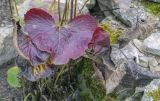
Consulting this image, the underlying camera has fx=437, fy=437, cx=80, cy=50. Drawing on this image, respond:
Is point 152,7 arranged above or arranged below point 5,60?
above

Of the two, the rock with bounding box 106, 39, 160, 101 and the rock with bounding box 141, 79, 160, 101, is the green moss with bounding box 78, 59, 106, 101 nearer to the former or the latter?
the rock with bounding box 106, 39, 160, 101

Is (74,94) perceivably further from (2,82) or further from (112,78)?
(2,82)

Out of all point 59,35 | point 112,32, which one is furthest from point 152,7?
point 59,35

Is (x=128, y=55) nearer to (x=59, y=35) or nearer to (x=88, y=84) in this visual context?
(x=88, y=84)

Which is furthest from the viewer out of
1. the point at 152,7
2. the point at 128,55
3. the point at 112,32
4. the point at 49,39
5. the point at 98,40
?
the point at 152,7

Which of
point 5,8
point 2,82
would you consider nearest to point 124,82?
point 2,82
